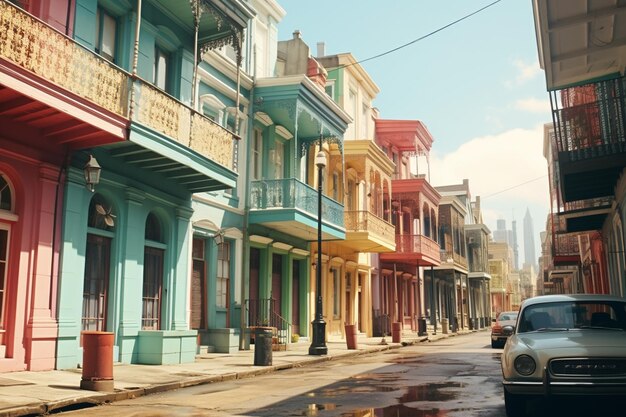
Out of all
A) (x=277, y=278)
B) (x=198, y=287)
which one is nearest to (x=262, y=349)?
(x=198, y=287)

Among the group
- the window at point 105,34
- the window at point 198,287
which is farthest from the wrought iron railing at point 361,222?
the window at point 105,34

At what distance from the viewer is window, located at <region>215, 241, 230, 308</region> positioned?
19141 millimetres

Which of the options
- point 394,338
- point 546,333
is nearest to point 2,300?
point 546,333

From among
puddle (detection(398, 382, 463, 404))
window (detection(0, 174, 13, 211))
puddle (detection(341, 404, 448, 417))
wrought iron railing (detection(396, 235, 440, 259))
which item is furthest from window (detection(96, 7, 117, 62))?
wrought iron railing (detection(396, 235, 440, 259))

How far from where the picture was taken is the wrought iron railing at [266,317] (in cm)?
2052

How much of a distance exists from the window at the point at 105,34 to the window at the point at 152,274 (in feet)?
13.1

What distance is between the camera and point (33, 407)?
824 cm

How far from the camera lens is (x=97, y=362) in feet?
33.1

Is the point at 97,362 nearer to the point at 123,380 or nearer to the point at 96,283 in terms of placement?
the point at 123,380

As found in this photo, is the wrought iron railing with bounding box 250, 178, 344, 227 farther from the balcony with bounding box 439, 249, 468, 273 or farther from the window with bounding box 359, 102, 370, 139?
the balcony with bounding box 439, 249, 468, 273

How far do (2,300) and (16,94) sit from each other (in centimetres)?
372

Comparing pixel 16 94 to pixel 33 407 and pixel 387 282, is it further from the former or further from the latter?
pixel 387 282

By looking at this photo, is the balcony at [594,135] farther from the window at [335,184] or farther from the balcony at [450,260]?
the balcony at [450,260]

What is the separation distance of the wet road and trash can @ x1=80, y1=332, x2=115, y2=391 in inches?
22.4
